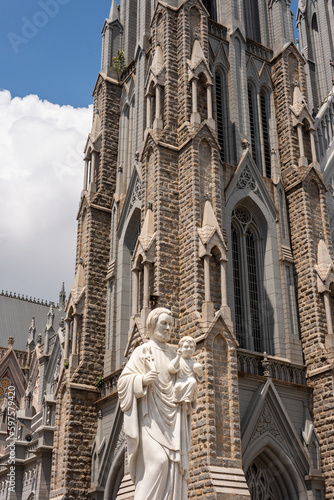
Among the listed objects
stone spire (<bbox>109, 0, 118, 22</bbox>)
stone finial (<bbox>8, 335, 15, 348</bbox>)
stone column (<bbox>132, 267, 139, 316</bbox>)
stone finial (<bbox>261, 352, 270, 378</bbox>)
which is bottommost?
stone finial (<bbox>261, 352, 270, 378</bbox>)

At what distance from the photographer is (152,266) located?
64.5 ft

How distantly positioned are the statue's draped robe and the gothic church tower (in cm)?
892

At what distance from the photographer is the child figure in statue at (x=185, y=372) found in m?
7.57

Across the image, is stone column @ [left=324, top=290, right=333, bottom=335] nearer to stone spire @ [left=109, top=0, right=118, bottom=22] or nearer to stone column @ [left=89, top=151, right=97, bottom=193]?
stone column @ [left=89, top=151, right=97, bottom=193]

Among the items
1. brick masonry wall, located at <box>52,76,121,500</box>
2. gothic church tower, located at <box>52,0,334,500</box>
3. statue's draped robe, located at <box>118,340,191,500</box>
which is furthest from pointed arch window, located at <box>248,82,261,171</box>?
statue's draped robe, located at <box>118,340,191,500</box>

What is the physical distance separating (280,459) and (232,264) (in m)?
6.35

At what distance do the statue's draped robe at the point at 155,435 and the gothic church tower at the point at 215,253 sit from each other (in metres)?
8.92

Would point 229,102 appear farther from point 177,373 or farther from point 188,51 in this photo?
point 177,373

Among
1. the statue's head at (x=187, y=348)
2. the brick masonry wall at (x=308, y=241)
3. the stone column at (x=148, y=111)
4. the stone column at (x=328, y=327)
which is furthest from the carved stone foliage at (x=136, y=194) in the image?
the statue's head at (x=187, y=348)

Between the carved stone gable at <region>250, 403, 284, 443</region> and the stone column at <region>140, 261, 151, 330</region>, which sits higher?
the stone column at <region>140, 261, 151, 330</region>

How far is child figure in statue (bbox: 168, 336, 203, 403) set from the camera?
7.57 m

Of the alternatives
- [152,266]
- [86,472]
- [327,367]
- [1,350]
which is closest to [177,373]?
[152,266]

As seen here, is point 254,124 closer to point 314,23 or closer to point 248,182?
point 248,182

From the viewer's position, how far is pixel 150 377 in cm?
741
